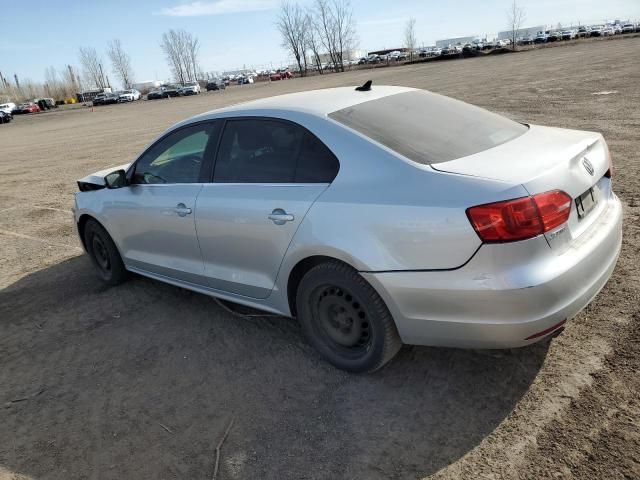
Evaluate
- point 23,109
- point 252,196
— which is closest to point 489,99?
point 252,196

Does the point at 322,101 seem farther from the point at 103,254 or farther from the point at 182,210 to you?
the point at 103,254

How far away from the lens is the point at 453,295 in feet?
8.55

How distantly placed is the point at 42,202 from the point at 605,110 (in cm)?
→ 1161

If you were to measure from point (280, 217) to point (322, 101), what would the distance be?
916mm

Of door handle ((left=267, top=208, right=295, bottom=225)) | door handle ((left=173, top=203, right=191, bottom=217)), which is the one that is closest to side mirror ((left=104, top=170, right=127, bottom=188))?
door handle ((left=173, top=203, right=191, bottom=217))

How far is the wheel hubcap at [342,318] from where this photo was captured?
10.2 feet

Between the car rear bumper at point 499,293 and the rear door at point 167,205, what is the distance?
173 cm

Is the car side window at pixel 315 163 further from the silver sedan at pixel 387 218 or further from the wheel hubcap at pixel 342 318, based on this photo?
the wheel hubcap at pixel 342 318

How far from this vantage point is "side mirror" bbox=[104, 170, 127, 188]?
4602mm

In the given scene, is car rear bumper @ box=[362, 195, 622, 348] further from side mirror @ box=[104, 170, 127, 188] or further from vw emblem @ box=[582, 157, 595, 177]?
side mirror @ box=[104, 170, 127, 188]

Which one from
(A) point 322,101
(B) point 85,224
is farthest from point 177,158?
(B) point 85,224

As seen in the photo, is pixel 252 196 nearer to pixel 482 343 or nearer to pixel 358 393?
pixel 358 393

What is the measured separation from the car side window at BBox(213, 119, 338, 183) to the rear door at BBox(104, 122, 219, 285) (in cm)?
18

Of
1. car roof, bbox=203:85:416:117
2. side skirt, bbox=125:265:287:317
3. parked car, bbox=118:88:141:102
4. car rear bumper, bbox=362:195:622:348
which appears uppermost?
parked car, bbox=118:88:141:102
